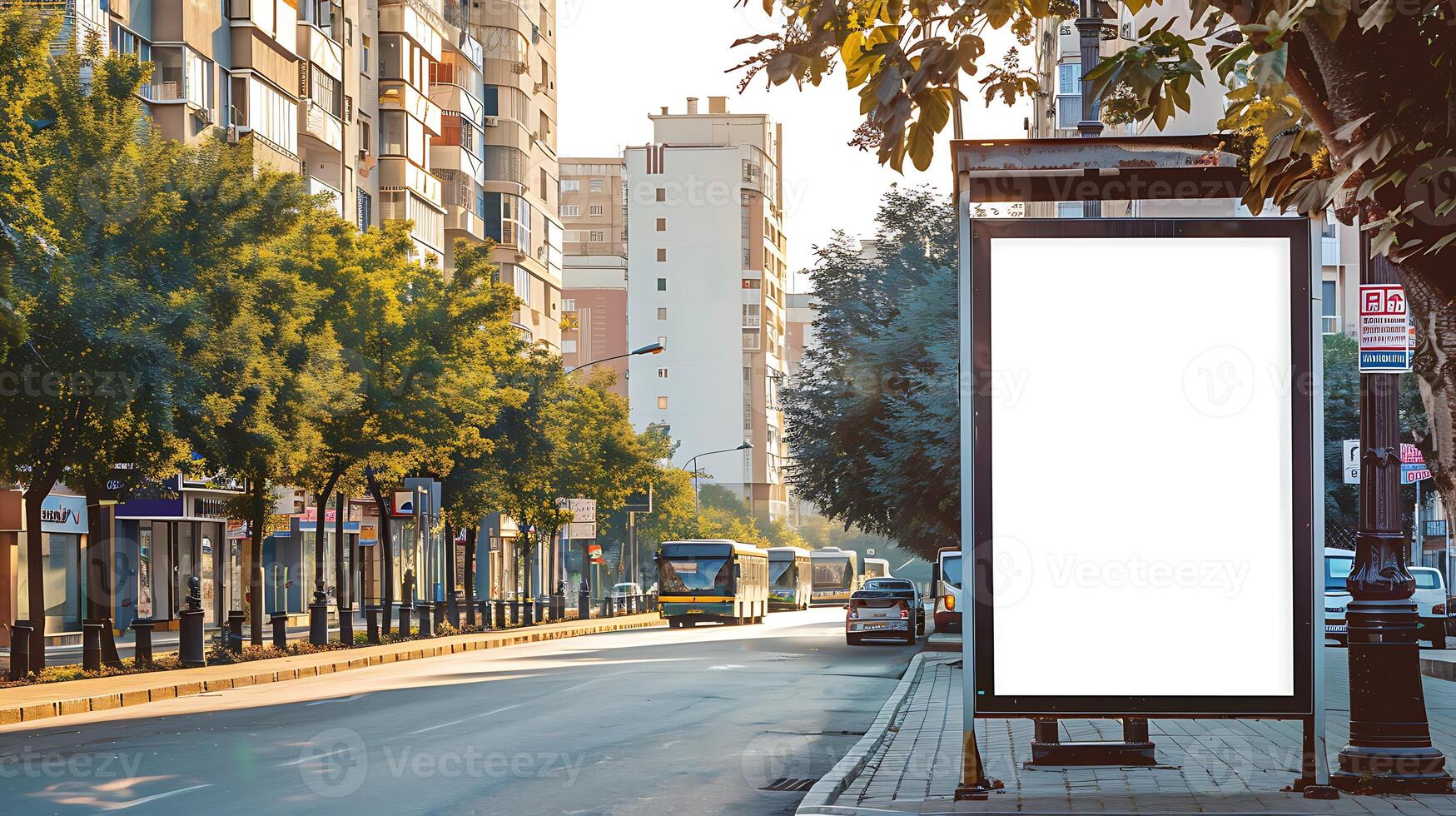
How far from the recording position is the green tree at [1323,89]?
7004 millimetres

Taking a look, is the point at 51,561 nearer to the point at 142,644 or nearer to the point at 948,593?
the point at 142,644

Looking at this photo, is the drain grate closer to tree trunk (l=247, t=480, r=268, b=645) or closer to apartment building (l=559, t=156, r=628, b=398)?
tree trunk (l=247, t=480, r=268, b=645)

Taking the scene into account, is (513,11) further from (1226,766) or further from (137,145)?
(1226,766)

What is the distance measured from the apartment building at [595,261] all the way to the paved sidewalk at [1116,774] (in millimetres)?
129419

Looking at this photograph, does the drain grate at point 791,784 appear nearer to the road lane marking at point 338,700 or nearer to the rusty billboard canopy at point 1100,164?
the rusty billboard canopy at point 1100,164

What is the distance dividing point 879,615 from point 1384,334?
98.1 feet

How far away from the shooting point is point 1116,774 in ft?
39.5

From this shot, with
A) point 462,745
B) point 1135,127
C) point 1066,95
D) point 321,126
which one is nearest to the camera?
point 462,745

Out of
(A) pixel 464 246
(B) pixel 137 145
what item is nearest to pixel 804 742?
(B) pixel 137 145

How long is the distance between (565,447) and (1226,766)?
130 ft

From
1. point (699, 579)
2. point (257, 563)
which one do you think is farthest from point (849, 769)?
point (699, 579)

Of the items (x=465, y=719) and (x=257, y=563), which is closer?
(x=465, y=719)

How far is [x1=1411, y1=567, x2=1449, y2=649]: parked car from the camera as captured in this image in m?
37.9

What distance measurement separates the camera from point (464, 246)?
4488cm
